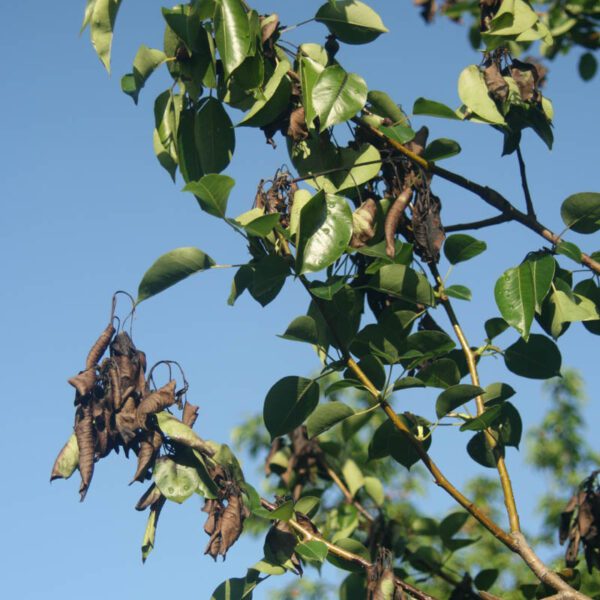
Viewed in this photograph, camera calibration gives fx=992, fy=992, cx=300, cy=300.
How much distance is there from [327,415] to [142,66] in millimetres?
713

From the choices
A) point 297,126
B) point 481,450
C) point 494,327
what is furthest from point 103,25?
point 481,450

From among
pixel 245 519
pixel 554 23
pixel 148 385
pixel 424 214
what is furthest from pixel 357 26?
pixel 554 23

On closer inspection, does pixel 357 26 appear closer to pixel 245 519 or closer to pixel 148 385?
pixel 148 385

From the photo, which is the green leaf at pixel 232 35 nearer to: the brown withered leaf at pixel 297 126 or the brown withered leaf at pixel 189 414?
the brown withered leaf at pixel 297 126

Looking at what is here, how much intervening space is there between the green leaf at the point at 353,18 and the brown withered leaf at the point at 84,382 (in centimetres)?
77

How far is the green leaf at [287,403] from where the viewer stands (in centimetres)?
171

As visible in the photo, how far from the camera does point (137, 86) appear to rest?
1.83 metres

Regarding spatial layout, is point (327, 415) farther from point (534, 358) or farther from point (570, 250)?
point (570, 250)

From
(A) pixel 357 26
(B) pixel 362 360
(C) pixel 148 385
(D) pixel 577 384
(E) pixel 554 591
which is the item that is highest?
(D) pixel 577 384

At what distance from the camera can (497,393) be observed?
1854 mm

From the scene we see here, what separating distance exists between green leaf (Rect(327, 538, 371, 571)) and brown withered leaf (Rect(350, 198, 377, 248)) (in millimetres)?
580

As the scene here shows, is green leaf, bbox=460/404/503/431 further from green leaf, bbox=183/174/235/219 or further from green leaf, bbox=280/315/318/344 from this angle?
green leaf, bbox=183/174/235/219

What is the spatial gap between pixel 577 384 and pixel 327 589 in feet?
10.4

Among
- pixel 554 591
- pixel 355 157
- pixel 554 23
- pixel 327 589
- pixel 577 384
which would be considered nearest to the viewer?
pixel 554 591
